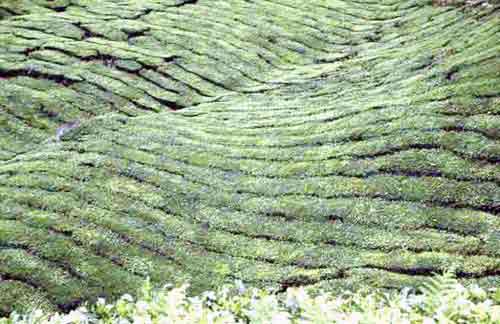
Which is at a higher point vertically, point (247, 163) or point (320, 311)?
point (320, 311)

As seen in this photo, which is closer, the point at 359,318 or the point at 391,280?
the point at 359,318

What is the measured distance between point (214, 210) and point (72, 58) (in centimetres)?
1019

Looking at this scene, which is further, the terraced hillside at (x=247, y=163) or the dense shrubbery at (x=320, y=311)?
the terraced hillside at (x=247, y=163)

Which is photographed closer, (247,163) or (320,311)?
(320,311)

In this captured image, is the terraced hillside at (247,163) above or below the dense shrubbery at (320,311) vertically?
below

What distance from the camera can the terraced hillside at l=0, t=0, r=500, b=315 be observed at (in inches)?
365

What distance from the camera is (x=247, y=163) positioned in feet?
40.6

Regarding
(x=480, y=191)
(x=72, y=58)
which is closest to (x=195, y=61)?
(x=72, y=58)

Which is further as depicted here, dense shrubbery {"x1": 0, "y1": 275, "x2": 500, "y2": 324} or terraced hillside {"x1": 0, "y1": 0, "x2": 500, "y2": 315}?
terraced hillside {"x1": 0, "y1": 0, "x2": 500, "y2": 315}

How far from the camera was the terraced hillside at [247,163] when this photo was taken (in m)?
9.27

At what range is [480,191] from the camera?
9.55m

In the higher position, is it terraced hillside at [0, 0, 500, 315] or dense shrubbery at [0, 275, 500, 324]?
dense shrubbery at [0, 275, 500, 324]

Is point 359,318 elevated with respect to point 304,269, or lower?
elevated

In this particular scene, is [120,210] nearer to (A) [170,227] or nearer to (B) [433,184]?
(A) [170,227]
